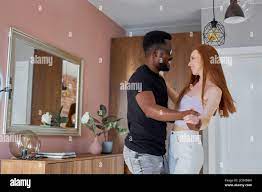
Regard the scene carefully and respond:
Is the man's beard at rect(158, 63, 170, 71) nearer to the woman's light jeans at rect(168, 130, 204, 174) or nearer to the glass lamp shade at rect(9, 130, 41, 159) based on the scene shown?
the woman's light jeans at rect(168, 130, 204, 174)

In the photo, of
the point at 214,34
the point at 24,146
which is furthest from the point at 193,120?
the point at 24,146

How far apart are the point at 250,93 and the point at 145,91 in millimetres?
351

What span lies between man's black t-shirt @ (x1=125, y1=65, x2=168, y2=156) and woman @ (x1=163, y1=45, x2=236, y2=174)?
0.03 meters

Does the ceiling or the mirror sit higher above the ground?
the ceiling

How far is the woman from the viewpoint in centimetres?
55

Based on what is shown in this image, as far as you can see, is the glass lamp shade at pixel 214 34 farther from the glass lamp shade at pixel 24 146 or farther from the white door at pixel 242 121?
the glass lamp shade at pixel 24 146

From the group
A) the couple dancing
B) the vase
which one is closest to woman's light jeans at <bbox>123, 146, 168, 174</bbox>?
the couple dancing

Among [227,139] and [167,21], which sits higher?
[167,21]

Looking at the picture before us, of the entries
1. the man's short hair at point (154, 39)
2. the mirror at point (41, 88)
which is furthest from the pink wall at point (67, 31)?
the man's short hair at point (154, 39)

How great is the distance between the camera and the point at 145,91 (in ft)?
1.67

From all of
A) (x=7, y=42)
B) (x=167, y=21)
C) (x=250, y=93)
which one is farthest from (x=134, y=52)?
(x=7, y=42)

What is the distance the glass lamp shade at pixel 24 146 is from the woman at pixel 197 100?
525 millimetres

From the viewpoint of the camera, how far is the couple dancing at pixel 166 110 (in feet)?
1.69

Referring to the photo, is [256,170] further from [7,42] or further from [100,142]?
[7,42]
